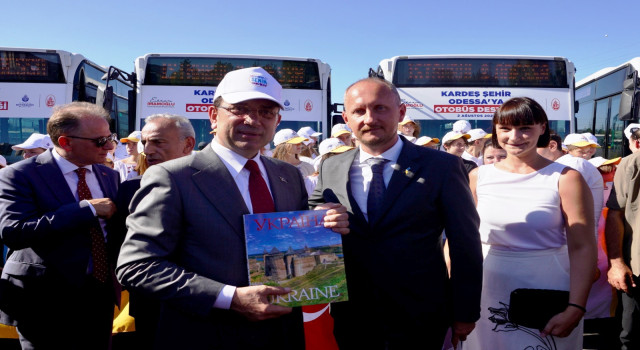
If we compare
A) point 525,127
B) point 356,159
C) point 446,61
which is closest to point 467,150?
point 446,61

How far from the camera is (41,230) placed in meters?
2.40

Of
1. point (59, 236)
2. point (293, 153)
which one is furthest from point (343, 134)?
point (59, 236)

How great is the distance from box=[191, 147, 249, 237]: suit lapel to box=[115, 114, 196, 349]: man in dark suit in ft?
3.75

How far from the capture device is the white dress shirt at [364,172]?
2.23m

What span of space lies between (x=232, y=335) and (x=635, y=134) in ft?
14.9

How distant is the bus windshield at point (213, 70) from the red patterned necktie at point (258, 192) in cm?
701

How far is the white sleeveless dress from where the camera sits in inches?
95.8

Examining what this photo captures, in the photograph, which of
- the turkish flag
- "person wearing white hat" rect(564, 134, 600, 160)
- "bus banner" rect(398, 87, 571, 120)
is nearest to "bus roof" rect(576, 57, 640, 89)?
"bus banner" rect(398, 87, 571, 120)

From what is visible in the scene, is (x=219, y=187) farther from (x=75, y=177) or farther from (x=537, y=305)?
(x=537, y=305)

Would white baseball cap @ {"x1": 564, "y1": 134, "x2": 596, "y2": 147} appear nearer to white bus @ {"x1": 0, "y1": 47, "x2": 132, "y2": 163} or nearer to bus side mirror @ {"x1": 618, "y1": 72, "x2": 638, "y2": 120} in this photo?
bus side mirror @ {"x1": 618, "y1": 72, "x2": 638, "y2": 120}

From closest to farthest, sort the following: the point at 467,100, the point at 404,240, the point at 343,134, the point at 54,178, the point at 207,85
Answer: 1. the point at 404,240
2. the point at 54,178
3. the point at 343,134
4. the point at 207,85
5. the point at 467,100

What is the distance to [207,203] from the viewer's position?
1.68 meters

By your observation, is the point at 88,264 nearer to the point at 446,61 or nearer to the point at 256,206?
the point at 256,206

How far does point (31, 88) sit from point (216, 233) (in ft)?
29.7
